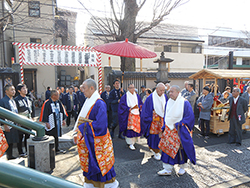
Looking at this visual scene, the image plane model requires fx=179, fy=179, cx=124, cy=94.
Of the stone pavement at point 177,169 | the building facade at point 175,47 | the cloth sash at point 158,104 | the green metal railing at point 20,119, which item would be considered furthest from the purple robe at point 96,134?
the building facade at point 175,47

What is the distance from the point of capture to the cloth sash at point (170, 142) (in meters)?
3.61

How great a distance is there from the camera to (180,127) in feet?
11.9

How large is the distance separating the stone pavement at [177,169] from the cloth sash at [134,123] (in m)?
0.62

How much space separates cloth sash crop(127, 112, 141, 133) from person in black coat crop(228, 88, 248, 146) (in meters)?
3.00

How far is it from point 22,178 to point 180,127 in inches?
132

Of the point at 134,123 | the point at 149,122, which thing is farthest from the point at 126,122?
the point at 149,122

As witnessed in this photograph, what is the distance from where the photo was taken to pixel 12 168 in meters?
0.65

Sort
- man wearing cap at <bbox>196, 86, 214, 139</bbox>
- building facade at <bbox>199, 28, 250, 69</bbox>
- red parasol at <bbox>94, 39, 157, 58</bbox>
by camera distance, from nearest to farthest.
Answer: red parasol at <bbox>94, 39, 157, 58</bbox> < man wearing cap at <bbox>196, 86, 214, 139</bbox> < building facade at <bbox>199, 28, 250, 69</bbox>

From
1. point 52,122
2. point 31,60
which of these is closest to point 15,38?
point 31,60

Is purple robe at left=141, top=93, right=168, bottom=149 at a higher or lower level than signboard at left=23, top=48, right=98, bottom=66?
lower

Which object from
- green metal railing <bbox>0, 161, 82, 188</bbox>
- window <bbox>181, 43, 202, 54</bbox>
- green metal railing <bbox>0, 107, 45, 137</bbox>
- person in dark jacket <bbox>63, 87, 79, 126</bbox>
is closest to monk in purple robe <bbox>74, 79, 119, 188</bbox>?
green metal railing <bbox>0, 107, 45, 137</bbox>

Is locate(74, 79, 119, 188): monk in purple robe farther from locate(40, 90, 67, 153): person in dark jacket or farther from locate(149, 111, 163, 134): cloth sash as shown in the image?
locate(40, 90, 67, 153): person in dark jacket

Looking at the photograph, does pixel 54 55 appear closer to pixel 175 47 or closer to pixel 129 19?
pixel 129 19

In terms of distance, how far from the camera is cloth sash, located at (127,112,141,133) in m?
5.35
